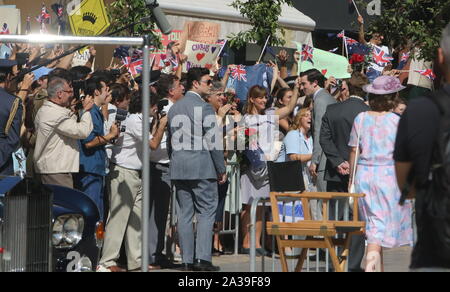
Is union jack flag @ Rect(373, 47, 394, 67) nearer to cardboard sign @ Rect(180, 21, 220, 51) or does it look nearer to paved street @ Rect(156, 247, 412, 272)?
cardboard sign @ Rect(180, 21, 220, 51)

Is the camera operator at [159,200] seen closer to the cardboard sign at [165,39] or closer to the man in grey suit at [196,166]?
the man in grey suit at [196,166]

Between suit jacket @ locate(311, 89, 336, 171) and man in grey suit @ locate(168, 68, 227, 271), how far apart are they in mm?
1165

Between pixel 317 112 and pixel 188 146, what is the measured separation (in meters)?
1.83

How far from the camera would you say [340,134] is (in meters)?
11.6

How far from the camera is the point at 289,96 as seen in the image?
13898mm

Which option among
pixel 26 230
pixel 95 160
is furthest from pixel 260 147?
pixel 26 230

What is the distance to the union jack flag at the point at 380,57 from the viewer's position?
17.5 m

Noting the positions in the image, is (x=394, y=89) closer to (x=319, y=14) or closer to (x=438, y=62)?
(x=438, y=62)

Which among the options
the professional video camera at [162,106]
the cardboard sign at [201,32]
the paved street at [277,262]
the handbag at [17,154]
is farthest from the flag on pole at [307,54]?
the handbag at [17,154]

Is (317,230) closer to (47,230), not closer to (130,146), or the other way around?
(47,230)

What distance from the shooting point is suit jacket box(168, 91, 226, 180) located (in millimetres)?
11680
